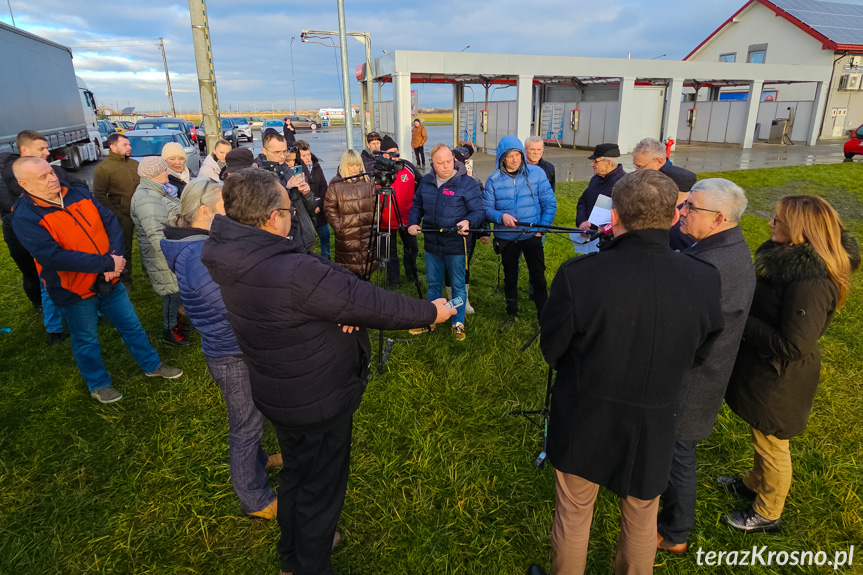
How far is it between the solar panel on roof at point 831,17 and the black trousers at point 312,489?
34.7 m

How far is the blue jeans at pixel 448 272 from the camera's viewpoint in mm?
4680

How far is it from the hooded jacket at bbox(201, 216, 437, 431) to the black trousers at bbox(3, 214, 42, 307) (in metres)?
4.65

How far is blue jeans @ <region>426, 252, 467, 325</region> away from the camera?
468 cm

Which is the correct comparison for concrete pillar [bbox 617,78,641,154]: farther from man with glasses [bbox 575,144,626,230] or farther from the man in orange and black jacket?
the man in orange and black jacket

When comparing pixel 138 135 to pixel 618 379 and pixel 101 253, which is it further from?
pixel 618 379

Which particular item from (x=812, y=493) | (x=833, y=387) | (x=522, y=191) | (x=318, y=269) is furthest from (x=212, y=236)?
(x=833, y=387)

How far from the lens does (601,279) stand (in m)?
1.72

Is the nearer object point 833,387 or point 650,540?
point 650,540

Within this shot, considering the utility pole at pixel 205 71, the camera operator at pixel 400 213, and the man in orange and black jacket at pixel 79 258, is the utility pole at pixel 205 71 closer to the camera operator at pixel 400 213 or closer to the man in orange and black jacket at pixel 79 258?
the camera operator at pixel 400 213

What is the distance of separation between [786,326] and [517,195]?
287cm

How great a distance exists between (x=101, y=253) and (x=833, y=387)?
609cm

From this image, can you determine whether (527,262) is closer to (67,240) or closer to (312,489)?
(312,489)

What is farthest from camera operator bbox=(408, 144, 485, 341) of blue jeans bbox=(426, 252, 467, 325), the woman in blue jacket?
the woman in blue jacket

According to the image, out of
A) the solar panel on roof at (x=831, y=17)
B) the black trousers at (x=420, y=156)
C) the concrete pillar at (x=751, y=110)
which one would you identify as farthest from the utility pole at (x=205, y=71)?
the solar panel on roof at (x=831, y=17)
